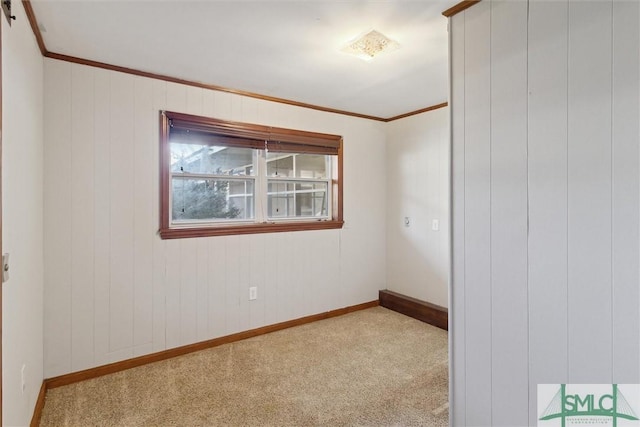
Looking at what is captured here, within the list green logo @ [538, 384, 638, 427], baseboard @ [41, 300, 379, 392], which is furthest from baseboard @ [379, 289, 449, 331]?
green logo @ [538, 384, 638, 427]

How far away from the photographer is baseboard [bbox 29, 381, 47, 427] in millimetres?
1997

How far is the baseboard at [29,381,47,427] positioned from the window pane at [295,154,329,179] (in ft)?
9.02

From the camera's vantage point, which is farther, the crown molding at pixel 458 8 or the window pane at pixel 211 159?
the window pane at pixel 211 159

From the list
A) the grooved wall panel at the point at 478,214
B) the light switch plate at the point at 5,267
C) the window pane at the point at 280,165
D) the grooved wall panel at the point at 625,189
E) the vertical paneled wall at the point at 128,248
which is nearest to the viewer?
the grooved wall panel at the point at 625,189

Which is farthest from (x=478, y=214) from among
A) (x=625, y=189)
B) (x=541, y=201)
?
(x=625, y=189)

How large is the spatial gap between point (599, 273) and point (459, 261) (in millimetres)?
630

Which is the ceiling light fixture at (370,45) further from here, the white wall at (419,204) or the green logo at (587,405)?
the green logo at (587,405)

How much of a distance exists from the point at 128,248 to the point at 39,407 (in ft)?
3.73

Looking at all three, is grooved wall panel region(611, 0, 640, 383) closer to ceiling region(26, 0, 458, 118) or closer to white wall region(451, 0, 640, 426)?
white wall region(451, 0, 640, 426)

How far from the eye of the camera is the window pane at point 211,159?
303 centimetres

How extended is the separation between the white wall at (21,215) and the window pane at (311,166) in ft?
7.38

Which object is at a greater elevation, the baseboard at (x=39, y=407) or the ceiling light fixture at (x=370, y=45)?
the ceiling light fixture at (x=370, y=45)

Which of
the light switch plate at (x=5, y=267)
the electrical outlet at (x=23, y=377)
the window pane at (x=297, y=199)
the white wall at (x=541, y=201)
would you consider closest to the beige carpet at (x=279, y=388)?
the electrical outlet at (x=23, y=377)

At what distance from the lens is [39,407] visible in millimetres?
2131
